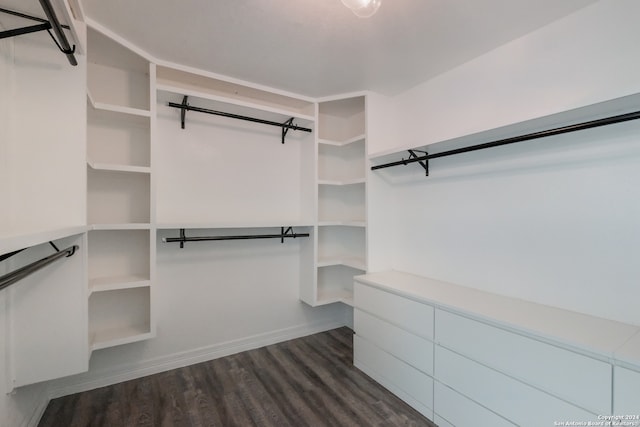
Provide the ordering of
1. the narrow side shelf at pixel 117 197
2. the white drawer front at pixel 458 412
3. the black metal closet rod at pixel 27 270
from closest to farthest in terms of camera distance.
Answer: the black metal closet rod at pixel 27 270, the white drawer front at pixel 458 412, the narrow side shelf at pixel 117 197

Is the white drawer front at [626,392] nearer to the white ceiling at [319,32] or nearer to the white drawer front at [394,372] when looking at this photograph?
the white drawer front at [394,372]

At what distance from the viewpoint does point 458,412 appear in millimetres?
1659

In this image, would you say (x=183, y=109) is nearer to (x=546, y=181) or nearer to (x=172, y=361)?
(x=172, y=361)

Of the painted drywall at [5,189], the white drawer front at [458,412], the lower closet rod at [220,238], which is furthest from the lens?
the lower closet rod at [220,238]

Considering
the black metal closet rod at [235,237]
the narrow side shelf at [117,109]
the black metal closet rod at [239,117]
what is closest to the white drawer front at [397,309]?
the black metal closet rod at [235,237]

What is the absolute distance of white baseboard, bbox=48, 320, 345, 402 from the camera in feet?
6.70

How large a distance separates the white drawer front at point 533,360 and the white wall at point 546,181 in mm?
503

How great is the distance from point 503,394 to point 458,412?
330 mm

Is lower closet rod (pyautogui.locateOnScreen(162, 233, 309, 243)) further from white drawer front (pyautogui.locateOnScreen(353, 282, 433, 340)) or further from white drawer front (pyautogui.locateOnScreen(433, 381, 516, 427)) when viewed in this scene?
white drawer front (pyautogui.locateOnScreen(433, 381, 516, 427))

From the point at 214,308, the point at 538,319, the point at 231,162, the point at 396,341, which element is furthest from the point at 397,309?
the point at 231,162

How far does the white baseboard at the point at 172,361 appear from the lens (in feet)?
6.70

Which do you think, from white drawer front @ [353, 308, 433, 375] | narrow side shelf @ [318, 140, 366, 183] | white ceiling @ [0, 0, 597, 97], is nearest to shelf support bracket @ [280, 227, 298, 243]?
narrow side shelf @ [318, 140, 366, 183]

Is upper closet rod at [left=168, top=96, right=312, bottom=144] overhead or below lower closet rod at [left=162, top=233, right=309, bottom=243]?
overhead

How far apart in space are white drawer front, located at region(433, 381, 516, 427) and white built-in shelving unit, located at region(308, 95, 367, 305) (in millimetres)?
1379
